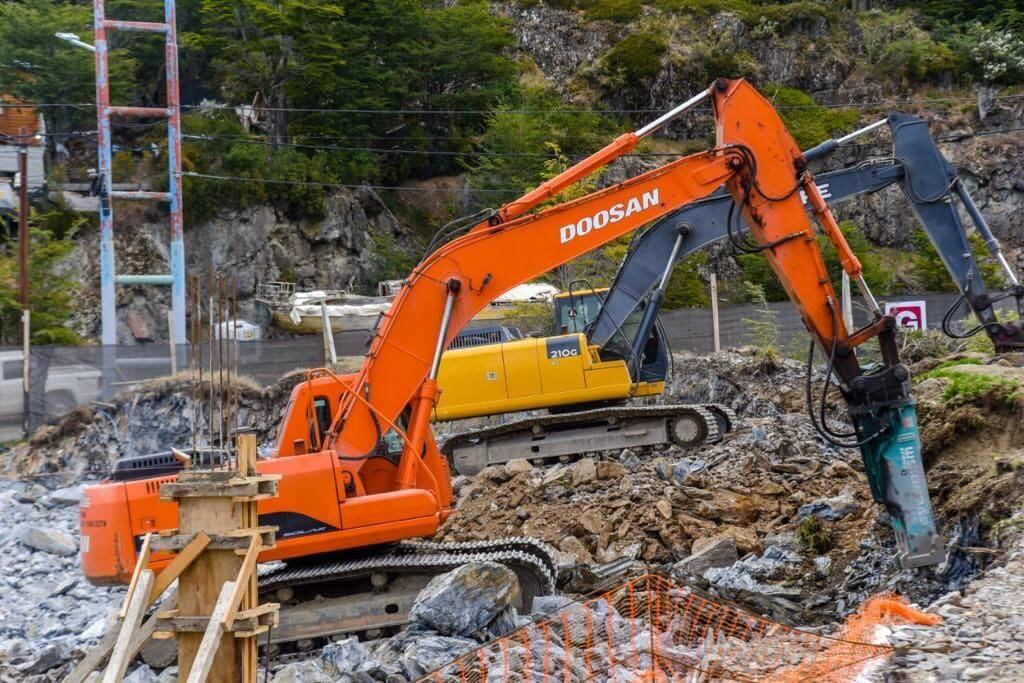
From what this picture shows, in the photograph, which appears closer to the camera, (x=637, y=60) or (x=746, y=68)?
(x=637, y=60)

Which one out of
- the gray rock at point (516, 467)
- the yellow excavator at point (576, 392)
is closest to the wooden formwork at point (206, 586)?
the gray rock at point (516, 467)

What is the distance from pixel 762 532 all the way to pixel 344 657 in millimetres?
4438

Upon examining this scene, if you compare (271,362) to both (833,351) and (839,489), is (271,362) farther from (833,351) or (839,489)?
(833,351)

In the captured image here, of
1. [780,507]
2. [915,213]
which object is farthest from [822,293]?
[780,507]

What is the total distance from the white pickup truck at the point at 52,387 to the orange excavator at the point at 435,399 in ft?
36.1

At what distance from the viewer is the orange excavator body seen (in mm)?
9125

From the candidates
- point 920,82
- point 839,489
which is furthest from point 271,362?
point 920,82

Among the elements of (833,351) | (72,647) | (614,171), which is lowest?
(72,647)

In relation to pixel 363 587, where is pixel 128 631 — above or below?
above

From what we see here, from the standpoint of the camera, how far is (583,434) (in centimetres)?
1570

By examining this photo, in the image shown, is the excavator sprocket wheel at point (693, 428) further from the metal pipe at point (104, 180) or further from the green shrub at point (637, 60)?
the green shrub at point (637, 60)

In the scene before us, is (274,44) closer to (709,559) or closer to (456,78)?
(456,78)

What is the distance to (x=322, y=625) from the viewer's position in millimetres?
9094

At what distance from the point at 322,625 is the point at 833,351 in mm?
4523
